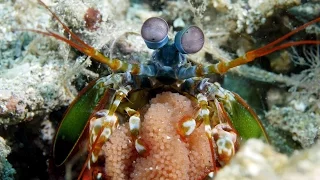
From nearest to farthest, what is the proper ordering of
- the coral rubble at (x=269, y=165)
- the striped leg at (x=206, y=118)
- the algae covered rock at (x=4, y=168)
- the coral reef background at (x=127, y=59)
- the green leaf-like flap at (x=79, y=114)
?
the coral rubble at (x=269, y=165), the striped leg at (x=206, y=118), the green leaf-like flap at (x=79, y=114), the algae covered rock at (x=4, y=168), the coral reef background at (x=127, y=59)

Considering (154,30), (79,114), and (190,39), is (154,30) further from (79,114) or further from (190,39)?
(79,114)

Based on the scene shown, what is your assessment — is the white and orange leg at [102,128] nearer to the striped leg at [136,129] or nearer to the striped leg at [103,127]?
the striped leg at [103,127]

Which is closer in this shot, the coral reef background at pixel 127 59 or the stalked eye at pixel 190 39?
the stalked eye at pixel 190 39

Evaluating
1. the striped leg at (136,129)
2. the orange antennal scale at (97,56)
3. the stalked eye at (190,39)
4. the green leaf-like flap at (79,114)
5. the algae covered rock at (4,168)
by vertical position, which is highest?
the stalked eye at (190,39)

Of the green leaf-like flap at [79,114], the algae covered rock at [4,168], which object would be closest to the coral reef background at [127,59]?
the algae covered rock at [4,168]

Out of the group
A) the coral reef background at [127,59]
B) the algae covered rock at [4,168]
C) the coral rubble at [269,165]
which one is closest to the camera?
the coral rubble at [269,165]

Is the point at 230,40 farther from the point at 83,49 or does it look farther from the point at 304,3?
the point at 83,49

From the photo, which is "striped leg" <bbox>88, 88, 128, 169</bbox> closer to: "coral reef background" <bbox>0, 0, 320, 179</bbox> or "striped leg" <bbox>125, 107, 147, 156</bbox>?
"striped leg" <bbox>125, 107, 147, 156</bbox>

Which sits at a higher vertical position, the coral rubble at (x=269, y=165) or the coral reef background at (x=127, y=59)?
the coral rubble at (x=269, y=165)

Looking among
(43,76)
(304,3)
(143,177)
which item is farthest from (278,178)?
(304,3)
